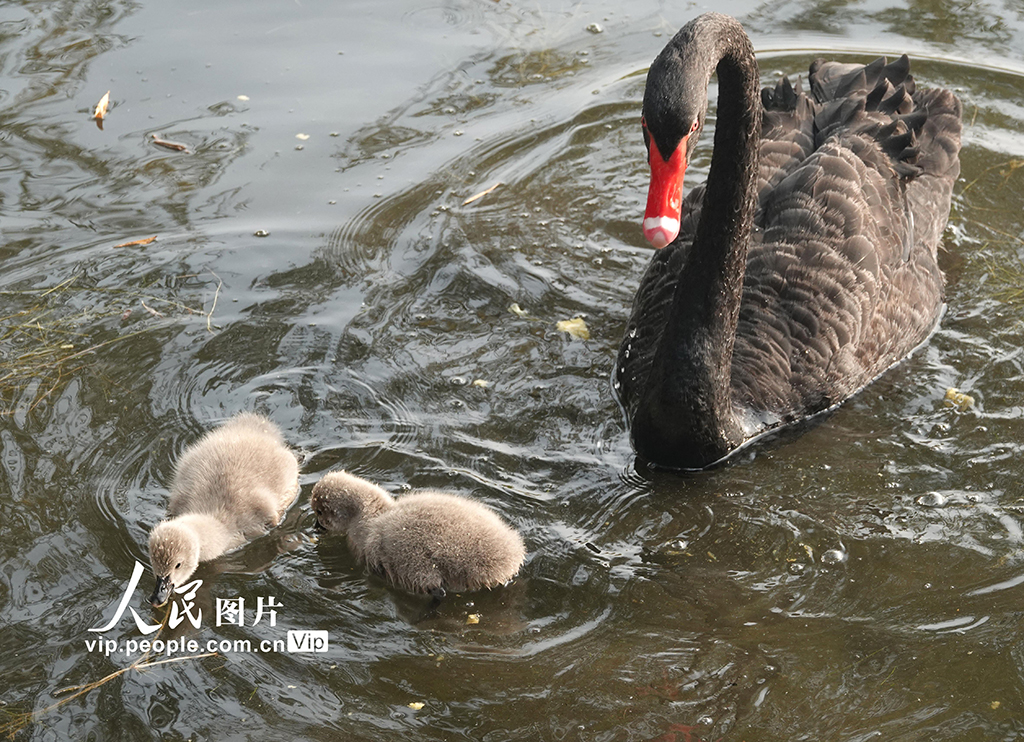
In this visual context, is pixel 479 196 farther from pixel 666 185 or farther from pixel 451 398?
pixel 666 185

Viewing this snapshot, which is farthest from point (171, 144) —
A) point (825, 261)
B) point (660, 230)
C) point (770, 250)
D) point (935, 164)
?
point (935, 164)

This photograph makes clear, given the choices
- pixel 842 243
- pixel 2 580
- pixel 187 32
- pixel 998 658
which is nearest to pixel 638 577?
pixel 998 658

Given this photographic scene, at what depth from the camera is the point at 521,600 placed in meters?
3.67

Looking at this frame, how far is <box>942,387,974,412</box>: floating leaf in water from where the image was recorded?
4532mm

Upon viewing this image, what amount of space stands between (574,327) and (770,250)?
90cm

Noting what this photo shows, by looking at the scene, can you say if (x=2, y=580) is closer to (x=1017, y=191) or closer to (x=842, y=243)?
(x=842, y=243)

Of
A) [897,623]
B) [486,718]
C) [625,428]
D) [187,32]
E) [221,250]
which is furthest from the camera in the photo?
[187,32]

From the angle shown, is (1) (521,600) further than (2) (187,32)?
No

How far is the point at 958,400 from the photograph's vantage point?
4574 mm

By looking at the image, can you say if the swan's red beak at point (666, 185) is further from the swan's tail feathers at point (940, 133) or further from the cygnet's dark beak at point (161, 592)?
the swan's tail feathers at point (940, 133)

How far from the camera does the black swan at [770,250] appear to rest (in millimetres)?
3770

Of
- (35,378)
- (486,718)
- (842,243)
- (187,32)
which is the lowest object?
(486,718)

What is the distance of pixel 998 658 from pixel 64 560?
2.93m

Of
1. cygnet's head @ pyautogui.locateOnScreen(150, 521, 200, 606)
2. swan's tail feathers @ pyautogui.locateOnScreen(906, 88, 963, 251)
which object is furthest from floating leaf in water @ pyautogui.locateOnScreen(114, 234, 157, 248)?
swan's tail feathers @ pyautogui.locateOnScreen(906, 88, 963, 251)
